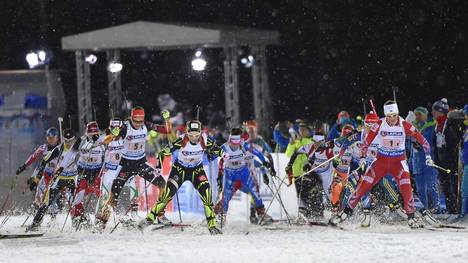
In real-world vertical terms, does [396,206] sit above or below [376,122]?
below

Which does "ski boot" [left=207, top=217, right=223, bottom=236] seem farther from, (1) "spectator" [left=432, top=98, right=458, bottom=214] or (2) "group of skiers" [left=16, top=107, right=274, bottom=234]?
(1) "spectator" [left=432, top=98, right=458, bottom=214]

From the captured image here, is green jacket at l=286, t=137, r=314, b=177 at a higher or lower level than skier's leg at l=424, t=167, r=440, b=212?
higher

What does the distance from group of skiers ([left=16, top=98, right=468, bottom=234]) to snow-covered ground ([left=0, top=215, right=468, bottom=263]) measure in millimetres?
573

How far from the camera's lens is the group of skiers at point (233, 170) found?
46.8 feet

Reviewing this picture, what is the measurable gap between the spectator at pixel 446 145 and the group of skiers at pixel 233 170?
0.72 feet

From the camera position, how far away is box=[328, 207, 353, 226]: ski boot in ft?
47.8

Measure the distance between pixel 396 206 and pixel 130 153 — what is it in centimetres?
430

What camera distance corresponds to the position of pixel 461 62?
2359 centimetres

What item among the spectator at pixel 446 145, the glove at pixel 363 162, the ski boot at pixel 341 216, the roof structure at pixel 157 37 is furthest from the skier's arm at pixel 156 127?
the roof structure at pixel 157 37

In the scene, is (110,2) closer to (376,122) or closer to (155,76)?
(155,76)

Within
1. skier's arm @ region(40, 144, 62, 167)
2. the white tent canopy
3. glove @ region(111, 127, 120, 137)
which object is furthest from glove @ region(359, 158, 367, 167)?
the white tent canopy

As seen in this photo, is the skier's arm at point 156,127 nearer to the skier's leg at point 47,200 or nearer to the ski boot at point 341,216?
the skier's leg at point 47,200

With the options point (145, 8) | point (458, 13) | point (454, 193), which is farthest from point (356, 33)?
point (454, 193)

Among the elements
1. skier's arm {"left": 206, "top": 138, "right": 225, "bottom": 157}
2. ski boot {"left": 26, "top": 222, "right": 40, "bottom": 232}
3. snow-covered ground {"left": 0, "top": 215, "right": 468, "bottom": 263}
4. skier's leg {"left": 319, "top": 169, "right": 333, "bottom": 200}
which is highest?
skier's arm {"left": 206, "top": 138, "right": 225, "bottom": 157}
